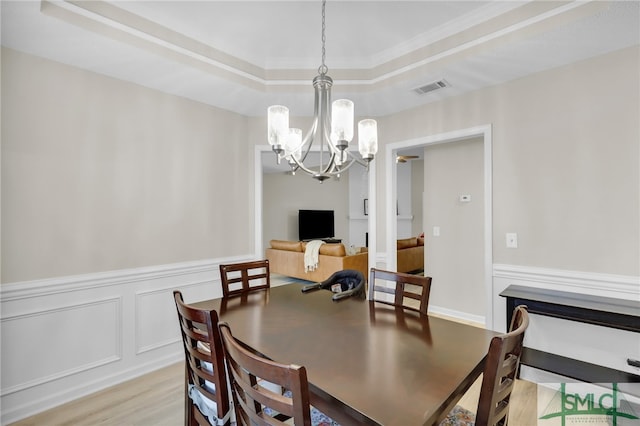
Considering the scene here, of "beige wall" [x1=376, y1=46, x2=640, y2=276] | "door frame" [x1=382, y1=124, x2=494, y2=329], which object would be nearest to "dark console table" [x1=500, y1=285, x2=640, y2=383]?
"beige wall" [x1=376, y1=46, x2=640, y2=276]

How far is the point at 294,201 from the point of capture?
8805 millimetres

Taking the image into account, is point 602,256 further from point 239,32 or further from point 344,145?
point 239,32

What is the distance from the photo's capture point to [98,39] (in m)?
2.06

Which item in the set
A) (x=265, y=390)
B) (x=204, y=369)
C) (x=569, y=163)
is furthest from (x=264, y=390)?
(x=569, y=163)

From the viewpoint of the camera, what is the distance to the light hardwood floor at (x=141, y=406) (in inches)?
81.4

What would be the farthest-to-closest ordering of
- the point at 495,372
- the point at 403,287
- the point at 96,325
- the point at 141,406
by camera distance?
the point at 96,325 → the point at 141,406 → the point at 403,287 → the point at 495,372

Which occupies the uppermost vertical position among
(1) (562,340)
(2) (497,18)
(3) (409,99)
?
(2) (497,18)

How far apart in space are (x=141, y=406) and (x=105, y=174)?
175 cm

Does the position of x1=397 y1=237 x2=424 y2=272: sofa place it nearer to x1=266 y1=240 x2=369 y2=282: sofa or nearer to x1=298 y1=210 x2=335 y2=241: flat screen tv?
x1=266 y1=240 x2=369 y2=282: sofa

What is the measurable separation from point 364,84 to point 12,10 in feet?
7.86

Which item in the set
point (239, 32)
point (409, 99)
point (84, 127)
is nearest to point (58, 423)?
point (84, 127)

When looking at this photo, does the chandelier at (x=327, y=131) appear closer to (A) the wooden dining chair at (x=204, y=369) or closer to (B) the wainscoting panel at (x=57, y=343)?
(A) the wooden dining chair at (x=204, y=369)

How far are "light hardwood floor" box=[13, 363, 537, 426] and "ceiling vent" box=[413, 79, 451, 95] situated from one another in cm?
244

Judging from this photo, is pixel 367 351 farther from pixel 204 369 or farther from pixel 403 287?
pixel 403 287
